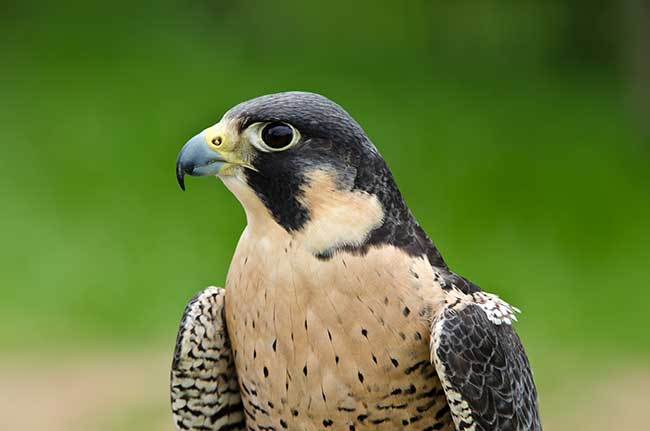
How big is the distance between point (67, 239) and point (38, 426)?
7.77 feet

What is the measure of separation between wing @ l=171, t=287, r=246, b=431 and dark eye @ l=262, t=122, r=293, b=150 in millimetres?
592

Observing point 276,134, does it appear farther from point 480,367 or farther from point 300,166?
point 480,367

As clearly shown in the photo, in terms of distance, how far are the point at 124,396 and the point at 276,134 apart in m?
4.73

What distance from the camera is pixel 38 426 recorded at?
6.50 meters

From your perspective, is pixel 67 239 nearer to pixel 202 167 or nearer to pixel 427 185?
pixel 427 185

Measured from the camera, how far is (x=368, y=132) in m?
9.54

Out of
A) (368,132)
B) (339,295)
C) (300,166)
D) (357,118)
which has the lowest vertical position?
(339,295)

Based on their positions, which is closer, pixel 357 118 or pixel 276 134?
pixel 276 134

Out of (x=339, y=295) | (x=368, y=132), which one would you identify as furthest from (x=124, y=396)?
(x=339, y=295)

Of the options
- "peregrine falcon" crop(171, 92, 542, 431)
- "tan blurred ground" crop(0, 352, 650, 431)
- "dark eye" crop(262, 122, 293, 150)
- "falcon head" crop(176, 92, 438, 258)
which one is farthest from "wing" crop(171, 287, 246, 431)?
"tan blurred ground" crop(0, 352, 650, 431)

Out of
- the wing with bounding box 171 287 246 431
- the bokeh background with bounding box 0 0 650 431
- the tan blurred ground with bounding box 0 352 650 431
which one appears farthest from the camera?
the bokeh background with bounding box 0 0 650 431

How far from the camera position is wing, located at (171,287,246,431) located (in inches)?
110

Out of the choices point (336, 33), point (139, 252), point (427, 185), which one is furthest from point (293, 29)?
point (139, 252)

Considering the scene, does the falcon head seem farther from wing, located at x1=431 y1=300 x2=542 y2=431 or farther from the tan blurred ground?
the tan blurred ground
